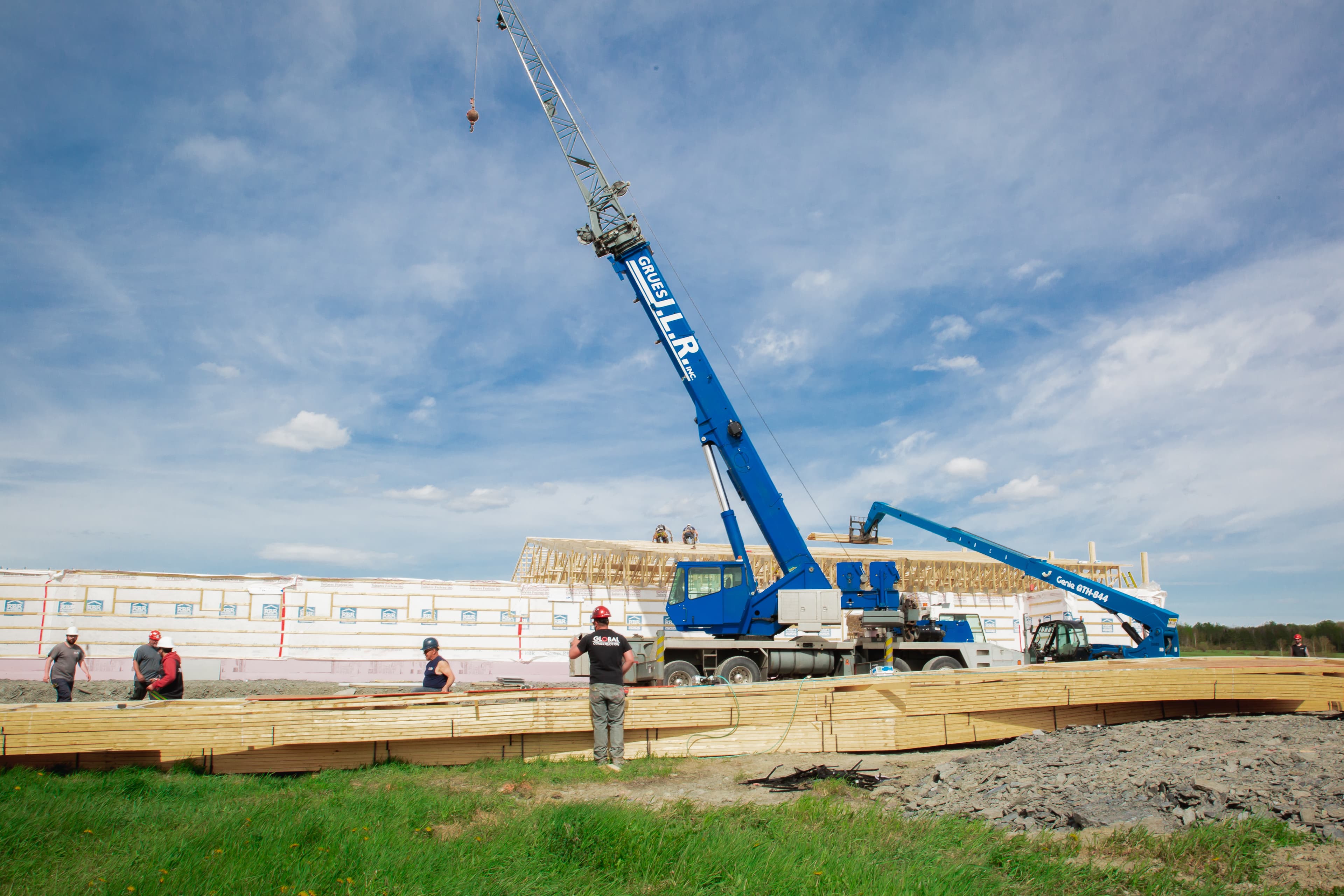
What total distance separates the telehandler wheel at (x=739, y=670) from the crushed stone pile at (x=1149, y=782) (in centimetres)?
628

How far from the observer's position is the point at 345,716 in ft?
24.6


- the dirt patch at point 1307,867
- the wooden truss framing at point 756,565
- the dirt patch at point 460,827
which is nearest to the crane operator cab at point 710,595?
the wooden truss framing at point 756,565

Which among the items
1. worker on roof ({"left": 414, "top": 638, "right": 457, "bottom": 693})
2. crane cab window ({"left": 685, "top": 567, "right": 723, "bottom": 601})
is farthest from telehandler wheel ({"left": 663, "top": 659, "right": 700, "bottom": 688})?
worker on roof ({"left": 414, "top": 638, "right": 457, "bottom": 693})

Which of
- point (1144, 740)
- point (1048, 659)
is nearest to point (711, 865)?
point (1144, 740)

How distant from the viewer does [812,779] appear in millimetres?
7203

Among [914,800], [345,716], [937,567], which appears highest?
[937,567]

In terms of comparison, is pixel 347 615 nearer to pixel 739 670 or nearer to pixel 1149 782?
pixel 739 670

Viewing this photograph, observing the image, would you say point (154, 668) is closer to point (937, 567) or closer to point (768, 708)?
point (768, 708)

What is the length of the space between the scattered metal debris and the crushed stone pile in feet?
0.62

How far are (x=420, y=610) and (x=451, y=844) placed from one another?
674 inches

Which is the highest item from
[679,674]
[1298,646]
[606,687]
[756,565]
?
[756,565]

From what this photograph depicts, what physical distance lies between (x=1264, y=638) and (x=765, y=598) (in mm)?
49794

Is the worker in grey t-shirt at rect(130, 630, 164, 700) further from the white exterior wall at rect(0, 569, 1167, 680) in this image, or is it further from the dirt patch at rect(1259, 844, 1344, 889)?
the white exterior wall at rect(0, 569, 1167, 680)

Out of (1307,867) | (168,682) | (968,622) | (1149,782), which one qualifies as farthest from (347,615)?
(1307,867)
